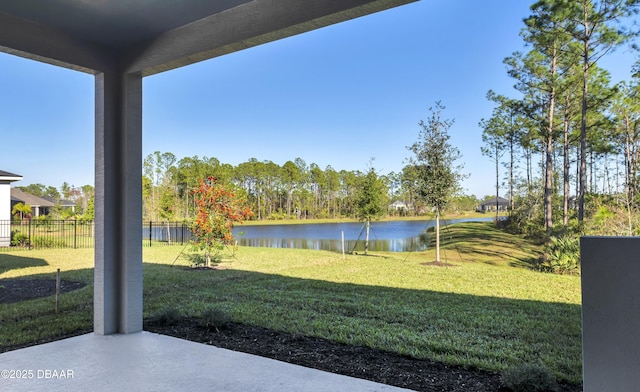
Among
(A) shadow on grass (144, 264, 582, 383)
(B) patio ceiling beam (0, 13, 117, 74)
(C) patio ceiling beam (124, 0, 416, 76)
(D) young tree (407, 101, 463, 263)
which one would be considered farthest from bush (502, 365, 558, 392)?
(B) patio ceiling beam (0, 13, 117, 74)

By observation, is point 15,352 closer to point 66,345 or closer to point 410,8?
point 66,345

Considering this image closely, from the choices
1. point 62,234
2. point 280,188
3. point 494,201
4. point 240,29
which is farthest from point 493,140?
point 62,234

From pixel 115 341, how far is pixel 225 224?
2575mm

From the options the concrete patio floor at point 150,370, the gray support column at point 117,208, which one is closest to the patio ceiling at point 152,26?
the gray support column at point 117,208

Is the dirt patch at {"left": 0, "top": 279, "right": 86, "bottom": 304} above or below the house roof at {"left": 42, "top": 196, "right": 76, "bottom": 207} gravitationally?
below

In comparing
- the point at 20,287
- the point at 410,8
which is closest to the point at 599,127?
the point at 410,8

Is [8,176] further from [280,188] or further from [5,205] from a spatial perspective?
[280,188]

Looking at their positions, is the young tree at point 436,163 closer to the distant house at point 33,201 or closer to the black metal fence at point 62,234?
the black metal fence at point 62,234

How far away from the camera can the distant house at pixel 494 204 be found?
415 cm

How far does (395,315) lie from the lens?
412cm

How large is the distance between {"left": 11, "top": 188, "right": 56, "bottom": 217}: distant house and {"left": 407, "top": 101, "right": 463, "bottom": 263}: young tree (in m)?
4.35

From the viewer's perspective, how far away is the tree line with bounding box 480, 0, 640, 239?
322cm

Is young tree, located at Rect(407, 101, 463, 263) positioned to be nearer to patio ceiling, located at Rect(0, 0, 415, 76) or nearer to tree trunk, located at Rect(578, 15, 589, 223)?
tree trunk, located at Rect(578, 15, 589, 223)

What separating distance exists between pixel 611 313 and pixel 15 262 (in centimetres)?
541
